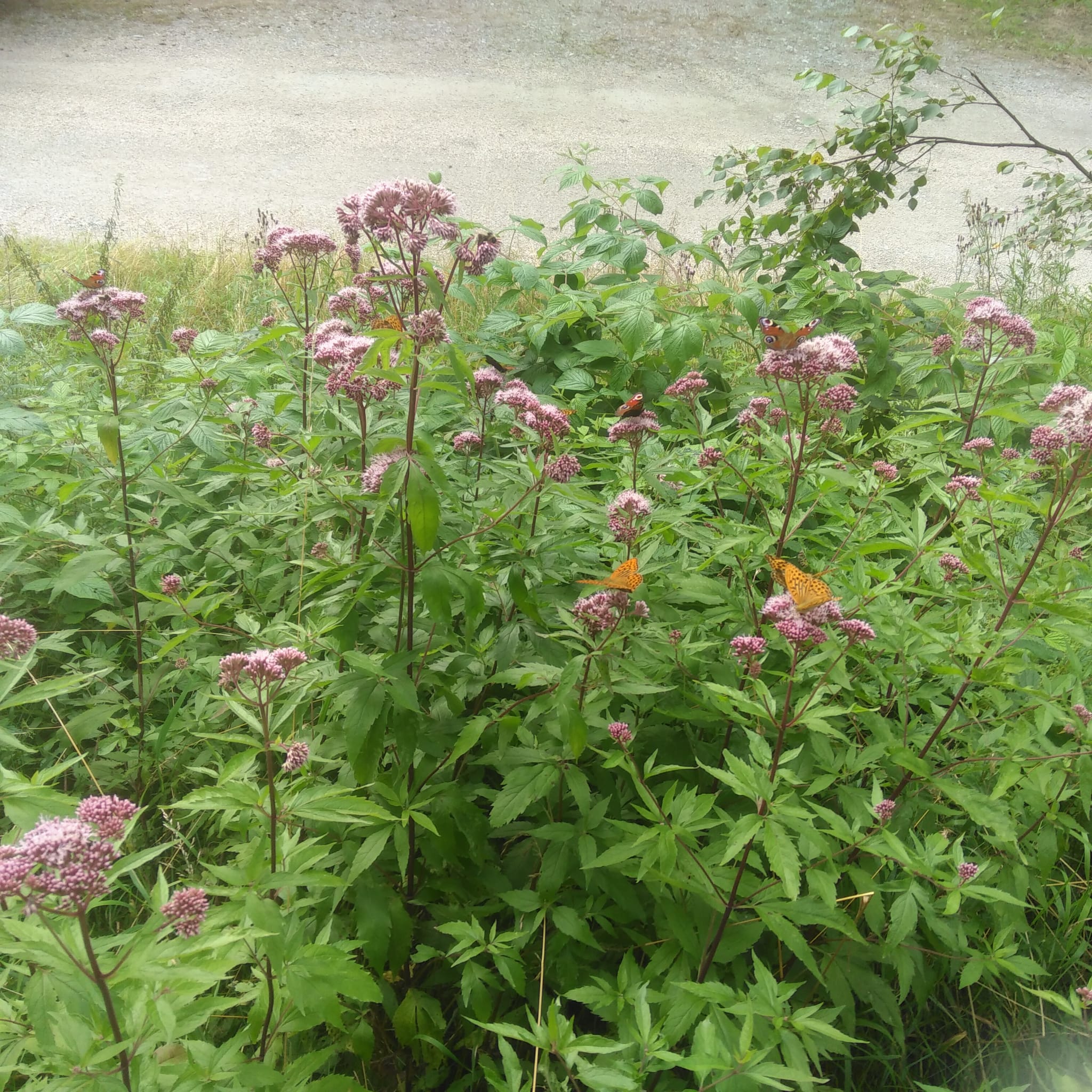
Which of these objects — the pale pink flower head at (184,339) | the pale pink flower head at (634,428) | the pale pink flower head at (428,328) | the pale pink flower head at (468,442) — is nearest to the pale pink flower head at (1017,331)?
the pale pink flower head at (634,428)

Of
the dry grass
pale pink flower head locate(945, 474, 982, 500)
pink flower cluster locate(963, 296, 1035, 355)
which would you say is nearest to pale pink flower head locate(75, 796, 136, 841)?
pale pink flower head locate(945, 474, 982, 500)

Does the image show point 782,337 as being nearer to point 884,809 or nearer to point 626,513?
point 626,513

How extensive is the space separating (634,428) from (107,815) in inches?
70.2

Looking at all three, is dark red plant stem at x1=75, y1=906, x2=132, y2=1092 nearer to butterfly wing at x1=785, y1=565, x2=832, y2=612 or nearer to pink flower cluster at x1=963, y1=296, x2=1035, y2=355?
butterfly wing at x1=785, y1=565, x2=832, y2=612

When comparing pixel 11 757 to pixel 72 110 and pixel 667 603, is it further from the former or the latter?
pixel 72 110

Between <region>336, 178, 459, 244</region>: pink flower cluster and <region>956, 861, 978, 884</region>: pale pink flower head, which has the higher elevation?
<region>336, 178, 459, 244</region>: pink flower cluster

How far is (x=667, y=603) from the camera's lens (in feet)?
9.09

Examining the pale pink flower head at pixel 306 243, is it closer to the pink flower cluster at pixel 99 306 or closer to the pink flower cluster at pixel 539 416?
the pink flower cluster at pixel 99 306

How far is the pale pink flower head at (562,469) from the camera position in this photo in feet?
8.11

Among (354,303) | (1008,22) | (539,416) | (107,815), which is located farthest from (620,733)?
(1008,22)

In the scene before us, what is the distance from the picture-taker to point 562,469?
97.6 inches

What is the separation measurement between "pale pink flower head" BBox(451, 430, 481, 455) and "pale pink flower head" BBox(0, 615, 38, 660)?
1487 millimetres

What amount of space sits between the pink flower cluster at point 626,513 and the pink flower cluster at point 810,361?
51 centimetres

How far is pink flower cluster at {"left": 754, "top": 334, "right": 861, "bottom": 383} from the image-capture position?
2.32 metres
